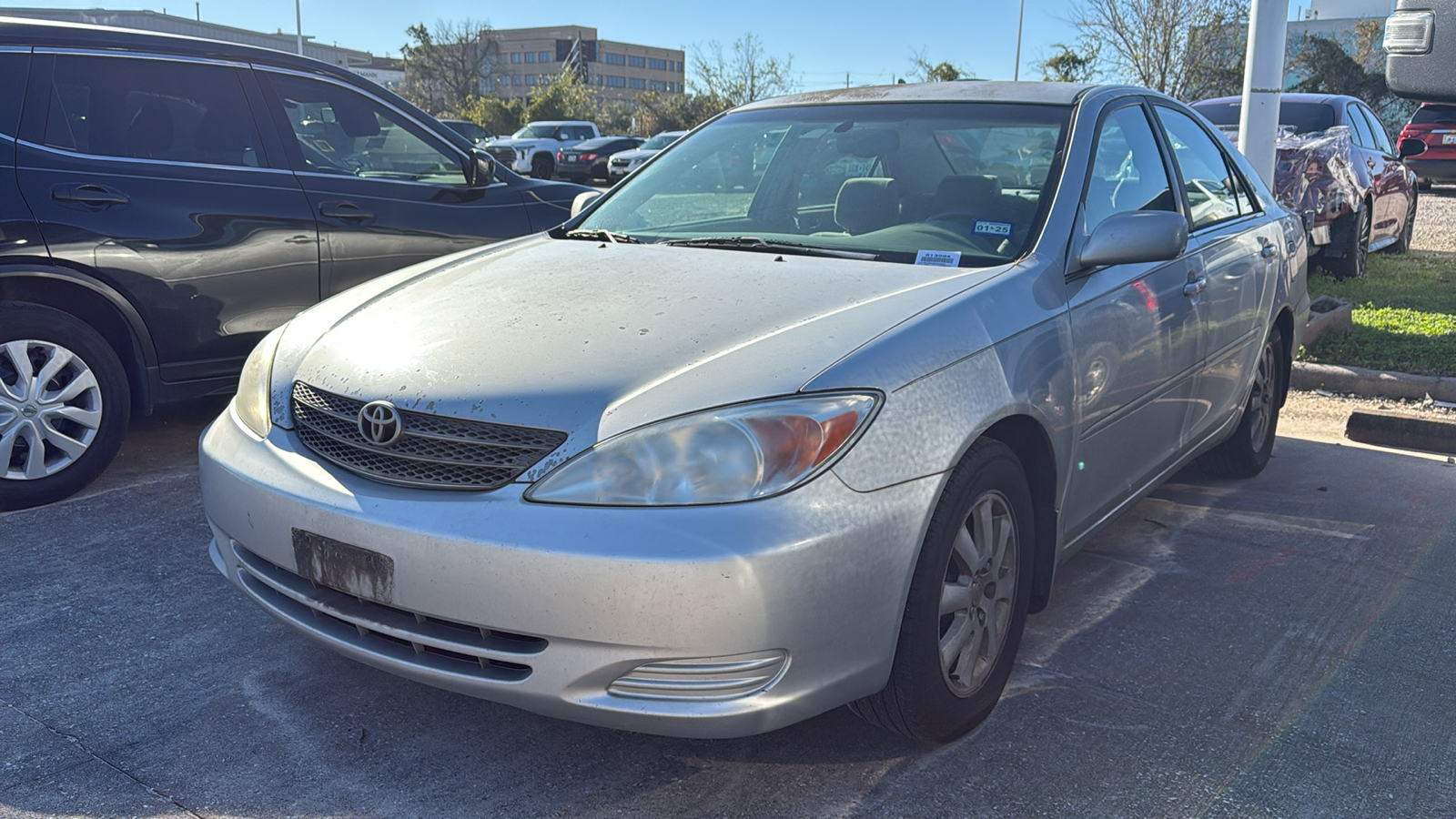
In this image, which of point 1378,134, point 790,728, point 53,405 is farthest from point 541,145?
point 790,728

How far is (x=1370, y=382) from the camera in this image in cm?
643

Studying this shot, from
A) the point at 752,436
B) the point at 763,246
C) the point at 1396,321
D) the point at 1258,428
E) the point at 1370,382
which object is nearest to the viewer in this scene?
the point at 752,436

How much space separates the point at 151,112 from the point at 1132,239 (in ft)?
12.4

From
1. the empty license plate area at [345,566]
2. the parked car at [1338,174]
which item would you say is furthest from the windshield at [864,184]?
the parked car at [1338,174]

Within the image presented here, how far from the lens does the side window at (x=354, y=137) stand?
5176 mm

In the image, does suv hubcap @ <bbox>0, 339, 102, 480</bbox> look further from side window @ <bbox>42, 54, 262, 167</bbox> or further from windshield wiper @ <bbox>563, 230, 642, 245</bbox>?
windshield wiper @ <bbox>563, 230, 642, 245</bbox>

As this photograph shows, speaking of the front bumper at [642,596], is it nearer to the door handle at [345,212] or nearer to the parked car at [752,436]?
the parked car at [752,436]

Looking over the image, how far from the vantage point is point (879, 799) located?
8.30 ft

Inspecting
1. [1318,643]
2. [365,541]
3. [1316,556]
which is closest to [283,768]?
[365,541]

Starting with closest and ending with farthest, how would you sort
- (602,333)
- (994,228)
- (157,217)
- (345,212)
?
(602,333)
(994,228)
(157,217)
(345,212)

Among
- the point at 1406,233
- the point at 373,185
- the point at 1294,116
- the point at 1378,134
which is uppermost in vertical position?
the point at 1294,116

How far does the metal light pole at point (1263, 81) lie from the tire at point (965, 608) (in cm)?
510

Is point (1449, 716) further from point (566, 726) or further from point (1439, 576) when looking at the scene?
point (566, 726)

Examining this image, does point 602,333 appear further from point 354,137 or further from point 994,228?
point 354,137
